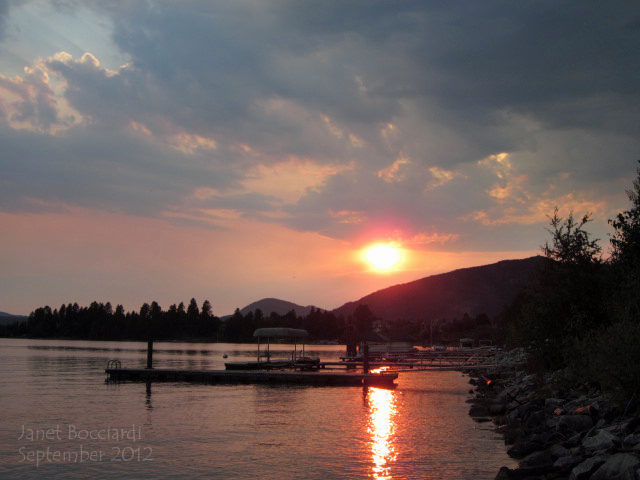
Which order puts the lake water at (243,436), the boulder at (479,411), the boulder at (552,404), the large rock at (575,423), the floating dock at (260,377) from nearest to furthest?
the large rock at (575,423) → the lake water at (243,436) → the boulder at (552,404) → the boulder at (479,411) → the floating dock at (260,377)

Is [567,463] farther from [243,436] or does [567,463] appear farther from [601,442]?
[243,436]

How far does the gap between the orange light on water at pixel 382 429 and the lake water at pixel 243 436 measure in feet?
0.19

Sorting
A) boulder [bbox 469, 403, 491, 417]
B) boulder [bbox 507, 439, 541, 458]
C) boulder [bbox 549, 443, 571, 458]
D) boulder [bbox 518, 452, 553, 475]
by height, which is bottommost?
boulder [bbox 469, 403, 491, 417]

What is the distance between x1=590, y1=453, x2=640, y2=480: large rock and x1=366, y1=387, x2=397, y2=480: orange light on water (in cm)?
704

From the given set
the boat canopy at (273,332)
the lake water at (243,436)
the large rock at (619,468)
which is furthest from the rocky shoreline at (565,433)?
the boat canopy at (273,332)

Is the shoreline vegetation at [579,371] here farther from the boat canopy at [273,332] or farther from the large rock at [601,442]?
the boat canopy at [273,332]

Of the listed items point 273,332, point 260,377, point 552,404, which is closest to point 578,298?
point 552,404

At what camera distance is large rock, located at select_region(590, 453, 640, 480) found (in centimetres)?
1227

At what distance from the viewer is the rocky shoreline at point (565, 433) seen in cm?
1346

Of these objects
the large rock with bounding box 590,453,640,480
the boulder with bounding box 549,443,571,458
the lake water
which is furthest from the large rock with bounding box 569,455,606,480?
the lake water

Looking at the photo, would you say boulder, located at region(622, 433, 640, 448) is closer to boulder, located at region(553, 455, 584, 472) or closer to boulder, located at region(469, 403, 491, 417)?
boulder, located at region(553, 455, 584, 472)

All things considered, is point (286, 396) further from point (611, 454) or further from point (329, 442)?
point (611, 454)

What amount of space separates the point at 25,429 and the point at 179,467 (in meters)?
11.6

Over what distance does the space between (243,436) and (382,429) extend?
22.5 ft
